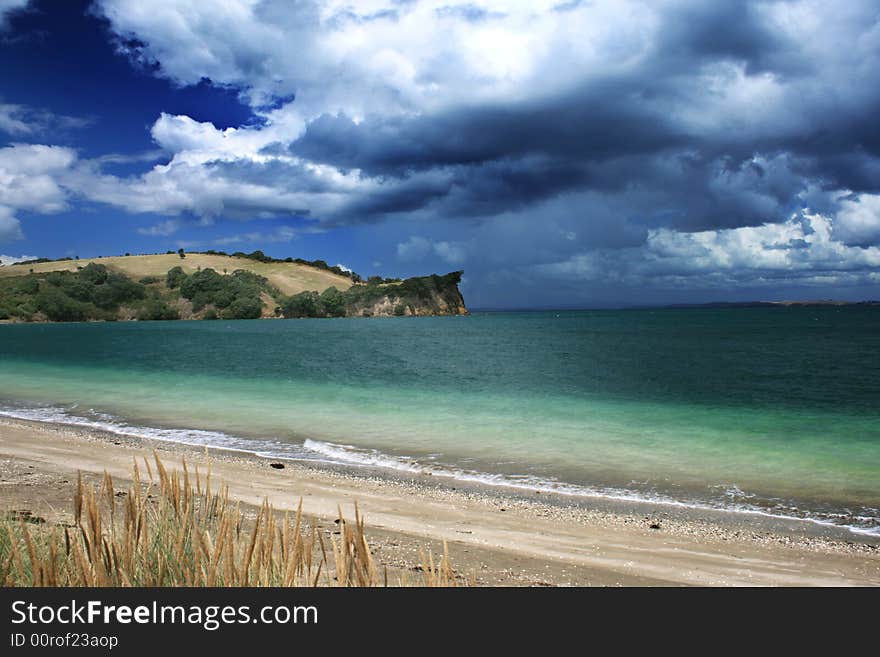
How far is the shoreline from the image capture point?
832cm

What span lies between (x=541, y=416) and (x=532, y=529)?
14.1 meters

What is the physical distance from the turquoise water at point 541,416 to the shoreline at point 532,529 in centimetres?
120

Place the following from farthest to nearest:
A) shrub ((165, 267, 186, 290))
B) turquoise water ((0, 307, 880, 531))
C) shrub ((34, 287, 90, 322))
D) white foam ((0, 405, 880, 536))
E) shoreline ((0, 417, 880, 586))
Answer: shrub ((165, 267, 186, 290)), shrub ((34, 287, 90, 322)), turquoise water ((0, 307, 880, 531)), white foam ((0, 405, 880, 536)), shoreline ((0, 417, 880, 586))

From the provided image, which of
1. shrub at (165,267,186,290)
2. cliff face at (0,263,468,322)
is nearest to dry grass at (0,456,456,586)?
cliff face at (0,263,468,322)

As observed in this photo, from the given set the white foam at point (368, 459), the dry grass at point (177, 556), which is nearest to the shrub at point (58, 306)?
the white foam at point (368, 459)

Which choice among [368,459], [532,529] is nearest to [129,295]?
[368,459]

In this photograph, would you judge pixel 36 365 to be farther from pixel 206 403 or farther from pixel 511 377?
pixel 511 377

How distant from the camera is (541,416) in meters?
24.2

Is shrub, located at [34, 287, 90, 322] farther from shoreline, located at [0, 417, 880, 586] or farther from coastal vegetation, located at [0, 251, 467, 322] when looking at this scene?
shoreline, located at [0, 417, 880, 586]

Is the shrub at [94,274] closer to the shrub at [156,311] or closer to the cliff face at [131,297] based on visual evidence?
the cliff face at [131,297]

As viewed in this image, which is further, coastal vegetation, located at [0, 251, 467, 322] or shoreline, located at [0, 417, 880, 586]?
coastal vegetation, located at [0, 251, 467, 322]

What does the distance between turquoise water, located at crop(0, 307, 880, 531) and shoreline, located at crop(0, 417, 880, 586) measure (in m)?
1.20

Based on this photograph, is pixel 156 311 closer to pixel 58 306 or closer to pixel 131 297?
pixel 131 297

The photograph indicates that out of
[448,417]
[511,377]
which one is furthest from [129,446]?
[511,377]
